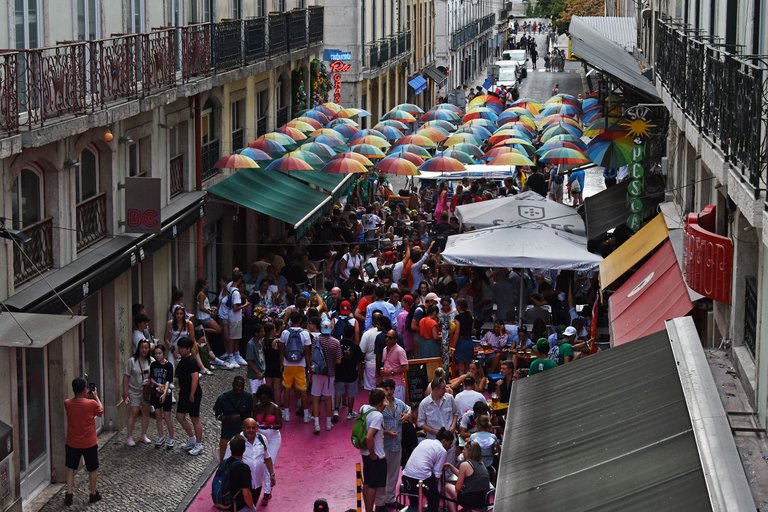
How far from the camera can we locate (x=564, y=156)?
2834 cm

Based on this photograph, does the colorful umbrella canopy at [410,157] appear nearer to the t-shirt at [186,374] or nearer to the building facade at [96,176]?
the building facade at [96,176]

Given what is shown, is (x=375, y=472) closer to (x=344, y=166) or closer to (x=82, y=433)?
(x=82, y=433)

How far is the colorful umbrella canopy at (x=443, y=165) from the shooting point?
94.3 feet

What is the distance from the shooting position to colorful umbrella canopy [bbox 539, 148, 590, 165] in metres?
28.4

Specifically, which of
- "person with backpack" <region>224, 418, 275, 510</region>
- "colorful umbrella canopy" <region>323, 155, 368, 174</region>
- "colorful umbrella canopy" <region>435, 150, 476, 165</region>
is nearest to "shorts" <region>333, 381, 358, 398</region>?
"person with backpack" <region>224, 418, 275, 510</region>

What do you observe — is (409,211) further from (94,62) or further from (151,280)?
(94,62)

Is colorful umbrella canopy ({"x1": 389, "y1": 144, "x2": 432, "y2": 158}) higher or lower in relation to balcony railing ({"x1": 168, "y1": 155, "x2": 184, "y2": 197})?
lower

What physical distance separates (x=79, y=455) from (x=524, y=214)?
11.3m

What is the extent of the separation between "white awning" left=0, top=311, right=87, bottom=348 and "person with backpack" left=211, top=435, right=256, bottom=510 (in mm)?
2090

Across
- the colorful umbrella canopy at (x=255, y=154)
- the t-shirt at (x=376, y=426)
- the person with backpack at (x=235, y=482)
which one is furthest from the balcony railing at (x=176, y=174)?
the person with backpack at (x=235, y=482)

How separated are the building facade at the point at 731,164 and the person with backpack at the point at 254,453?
488cm

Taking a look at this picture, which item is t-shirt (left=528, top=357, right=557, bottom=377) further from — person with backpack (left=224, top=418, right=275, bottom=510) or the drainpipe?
the drainpipe

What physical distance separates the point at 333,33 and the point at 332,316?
2430cm

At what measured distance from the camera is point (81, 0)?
60.6ft
